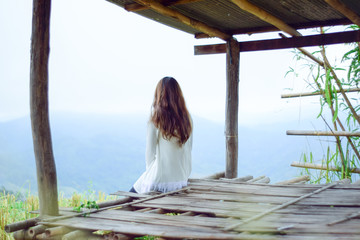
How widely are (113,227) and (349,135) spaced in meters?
4.02

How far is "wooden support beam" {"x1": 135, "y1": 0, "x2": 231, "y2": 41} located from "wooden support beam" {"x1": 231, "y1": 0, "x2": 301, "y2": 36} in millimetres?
767

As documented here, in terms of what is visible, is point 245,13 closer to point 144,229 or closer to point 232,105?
point 232,105

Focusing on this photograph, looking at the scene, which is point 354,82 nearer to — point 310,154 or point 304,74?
point 304,74

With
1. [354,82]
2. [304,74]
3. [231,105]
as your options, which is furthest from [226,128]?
[354,82]

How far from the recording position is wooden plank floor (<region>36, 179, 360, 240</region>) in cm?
240

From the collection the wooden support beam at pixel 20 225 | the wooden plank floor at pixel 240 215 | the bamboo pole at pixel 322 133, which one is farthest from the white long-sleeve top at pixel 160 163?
the bamboo pole at pixel 322 133

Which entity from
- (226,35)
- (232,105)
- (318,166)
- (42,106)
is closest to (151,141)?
(42,106)

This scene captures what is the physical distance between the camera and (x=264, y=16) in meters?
4.38

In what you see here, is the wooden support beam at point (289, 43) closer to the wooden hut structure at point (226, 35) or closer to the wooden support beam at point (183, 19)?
the wooden hut structure at point (226, 35)

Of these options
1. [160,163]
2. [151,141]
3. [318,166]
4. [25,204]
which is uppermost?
[151,141]

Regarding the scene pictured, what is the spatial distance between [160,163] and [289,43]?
96.4 inches

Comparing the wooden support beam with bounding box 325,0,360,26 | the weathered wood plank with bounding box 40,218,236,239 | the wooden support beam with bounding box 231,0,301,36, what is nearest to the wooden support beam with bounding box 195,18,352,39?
the wooden support beam with bounding box 231,0,301,36

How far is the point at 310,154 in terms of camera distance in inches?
247

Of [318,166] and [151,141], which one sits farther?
[318,166]
